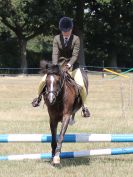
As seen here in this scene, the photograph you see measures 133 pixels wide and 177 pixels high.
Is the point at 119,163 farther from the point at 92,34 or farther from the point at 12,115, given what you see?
the point at 92,34

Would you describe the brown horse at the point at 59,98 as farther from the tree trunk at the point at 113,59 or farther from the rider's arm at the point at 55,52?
the tree trunk at the point at 113,59

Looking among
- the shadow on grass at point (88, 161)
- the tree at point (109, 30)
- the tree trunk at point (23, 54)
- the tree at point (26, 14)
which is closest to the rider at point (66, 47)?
the shadow on grass at point (88, 161)

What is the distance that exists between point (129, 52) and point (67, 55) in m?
51.1

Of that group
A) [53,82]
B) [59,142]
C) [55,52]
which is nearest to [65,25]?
[55,52]

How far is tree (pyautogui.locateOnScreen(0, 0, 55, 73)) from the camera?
4709cm

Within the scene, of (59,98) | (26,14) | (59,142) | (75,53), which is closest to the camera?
(59,142)

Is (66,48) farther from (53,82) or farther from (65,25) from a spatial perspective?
(53,82)

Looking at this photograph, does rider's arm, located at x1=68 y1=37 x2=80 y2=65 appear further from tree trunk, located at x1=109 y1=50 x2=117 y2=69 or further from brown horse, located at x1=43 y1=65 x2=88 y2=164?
tree trunk, located at x1=109 y1=50 x2=117 y2=69

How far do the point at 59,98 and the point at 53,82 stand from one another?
497 mm

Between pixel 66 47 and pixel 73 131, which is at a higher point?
pixel 66 47

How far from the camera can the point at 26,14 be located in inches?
1921

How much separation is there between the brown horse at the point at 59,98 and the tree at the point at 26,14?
38082 mm

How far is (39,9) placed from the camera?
4794 cm

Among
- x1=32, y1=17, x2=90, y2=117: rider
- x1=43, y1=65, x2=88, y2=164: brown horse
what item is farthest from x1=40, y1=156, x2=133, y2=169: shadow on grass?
x1=32, y1=17, x2=90, y2=117: rider
